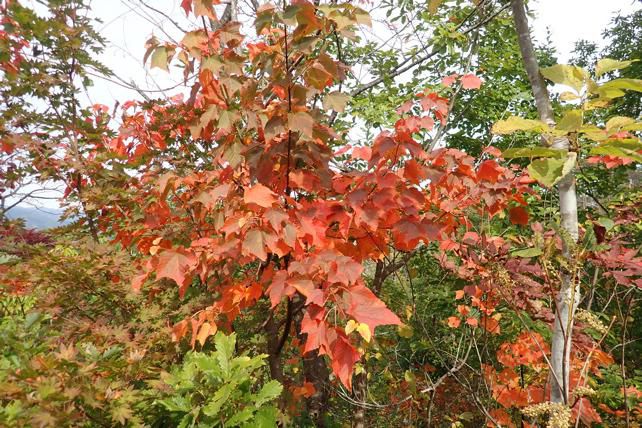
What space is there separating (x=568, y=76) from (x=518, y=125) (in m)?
0.17

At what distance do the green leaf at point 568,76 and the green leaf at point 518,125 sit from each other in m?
0.11

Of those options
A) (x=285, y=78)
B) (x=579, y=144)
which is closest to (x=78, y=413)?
(x=285, y=78)

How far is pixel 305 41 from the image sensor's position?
1395mm

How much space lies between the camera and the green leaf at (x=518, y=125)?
2.91 ft

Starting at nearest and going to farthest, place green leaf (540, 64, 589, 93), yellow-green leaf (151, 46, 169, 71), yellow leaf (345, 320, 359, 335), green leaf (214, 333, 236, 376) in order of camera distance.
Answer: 1. green leaf (540, 64, 589, 93)
2. yellow leaf (345, 320, 359, 335)
3. yellow-green leaf (151, 46, 169, 71)
4. green leaf (214, 333, 236, 376)

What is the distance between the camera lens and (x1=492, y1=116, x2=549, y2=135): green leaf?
2.91 feet

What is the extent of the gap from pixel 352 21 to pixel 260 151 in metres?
0.66

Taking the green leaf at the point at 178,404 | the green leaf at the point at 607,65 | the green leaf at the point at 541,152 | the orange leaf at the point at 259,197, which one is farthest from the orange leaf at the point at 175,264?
the green leaf at the point at 607,65

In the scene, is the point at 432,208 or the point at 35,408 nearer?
the point at 35,408

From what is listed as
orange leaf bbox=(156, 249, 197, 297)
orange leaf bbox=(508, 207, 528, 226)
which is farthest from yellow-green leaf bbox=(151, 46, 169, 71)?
orange leaf bbox=(508, 207, 528, 226)

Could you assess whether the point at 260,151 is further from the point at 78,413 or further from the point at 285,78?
the point at 78,413

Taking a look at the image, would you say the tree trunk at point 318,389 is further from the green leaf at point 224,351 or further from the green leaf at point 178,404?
the green leaf at point 178,404

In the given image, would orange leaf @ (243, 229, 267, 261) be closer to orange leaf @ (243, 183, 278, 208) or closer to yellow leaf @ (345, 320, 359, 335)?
orange leaf @ (243, 183, 278, 208)

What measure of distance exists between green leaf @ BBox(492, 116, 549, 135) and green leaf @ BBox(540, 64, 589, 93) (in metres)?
0.11
